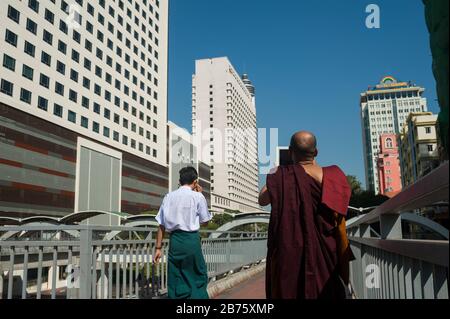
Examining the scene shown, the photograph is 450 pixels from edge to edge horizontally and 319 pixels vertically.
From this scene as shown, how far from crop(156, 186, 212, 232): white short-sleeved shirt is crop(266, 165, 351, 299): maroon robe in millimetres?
1933

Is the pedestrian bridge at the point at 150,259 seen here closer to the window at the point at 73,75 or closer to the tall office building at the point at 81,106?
the tall office building at the point at 81,106

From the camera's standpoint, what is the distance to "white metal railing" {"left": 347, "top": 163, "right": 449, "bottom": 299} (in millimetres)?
1307

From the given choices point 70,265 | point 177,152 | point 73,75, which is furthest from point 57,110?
point 70,265

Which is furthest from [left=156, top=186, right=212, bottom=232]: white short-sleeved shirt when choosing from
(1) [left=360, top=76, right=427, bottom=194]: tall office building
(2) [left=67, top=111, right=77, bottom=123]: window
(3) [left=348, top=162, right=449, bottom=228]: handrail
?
(1) [left=360, top=76, right=427, bottom=194]: tall office building

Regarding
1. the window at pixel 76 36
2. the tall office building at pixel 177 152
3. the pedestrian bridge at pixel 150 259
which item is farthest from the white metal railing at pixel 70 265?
the tall office building at pixel 177 152

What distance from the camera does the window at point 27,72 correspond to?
3609cm

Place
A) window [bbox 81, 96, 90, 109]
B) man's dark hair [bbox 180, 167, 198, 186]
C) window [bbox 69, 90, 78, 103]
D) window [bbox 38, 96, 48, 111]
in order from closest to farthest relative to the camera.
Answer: man's dark hair [bbox 180, 167, 198, 186] < window [bbox 38, 96, 48, 111] < window [bbox 69, 90, 78, 103] < window [bbox 81, 96, 90, 109]

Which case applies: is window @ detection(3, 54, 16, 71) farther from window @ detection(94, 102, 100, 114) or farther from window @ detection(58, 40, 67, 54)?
window @ detection(94, 102, 100, 114)

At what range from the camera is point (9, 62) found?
113 ft

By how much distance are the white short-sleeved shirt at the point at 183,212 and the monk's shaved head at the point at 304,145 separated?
190 centimetres

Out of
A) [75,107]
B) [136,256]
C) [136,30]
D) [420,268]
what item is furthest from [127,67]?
[420,268]

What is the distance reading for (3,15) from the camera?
34.0 metres

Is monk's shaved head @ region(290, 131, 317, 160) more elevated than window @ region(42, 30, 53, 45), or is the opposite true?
window @ region(42, 30, 53, 45)
